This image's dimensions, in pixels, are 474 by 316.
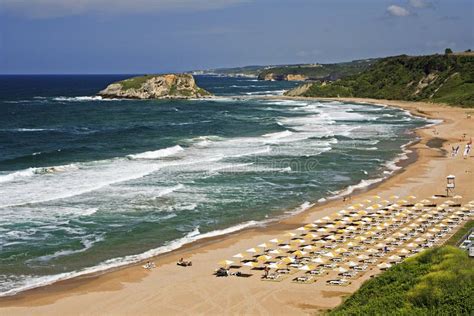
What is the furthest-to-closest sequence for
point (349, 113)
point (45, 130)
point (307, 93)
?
point (307, 93) → point (349, 113) → point (45, 130)

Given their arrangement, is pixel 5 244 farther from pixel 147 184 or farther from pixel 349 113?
pixel 349 113

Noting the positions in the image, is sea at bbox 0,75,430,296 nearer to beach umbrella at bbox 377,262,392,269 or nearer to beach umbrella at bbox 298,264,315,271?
beach umbrella at bbox 298,264,315,271

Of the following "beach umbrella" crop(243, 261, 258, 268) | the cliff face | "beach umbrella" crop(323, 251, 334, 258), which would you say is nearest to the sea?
"beach umbrella" crop(243, 261, 258, 268)

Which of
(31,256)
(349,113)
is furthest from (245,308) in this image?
(349,113)

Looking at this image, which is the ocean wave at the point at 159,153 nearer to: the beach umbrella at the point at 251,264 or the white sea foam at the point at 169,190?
the white sea foam at the point at 169,190

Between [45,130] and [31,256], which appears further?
[45,130]

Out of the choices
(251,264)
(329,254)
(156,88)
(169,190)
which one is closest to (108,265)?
(251,264)

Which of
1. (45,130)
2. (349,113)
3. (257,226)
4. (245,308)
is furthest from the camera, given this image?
(349,113)

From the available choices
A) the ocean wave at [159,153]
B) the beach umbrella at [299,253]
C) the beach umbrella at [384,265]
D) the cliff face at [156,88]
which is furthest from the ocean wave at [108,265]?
the cliff face at [156,88]
